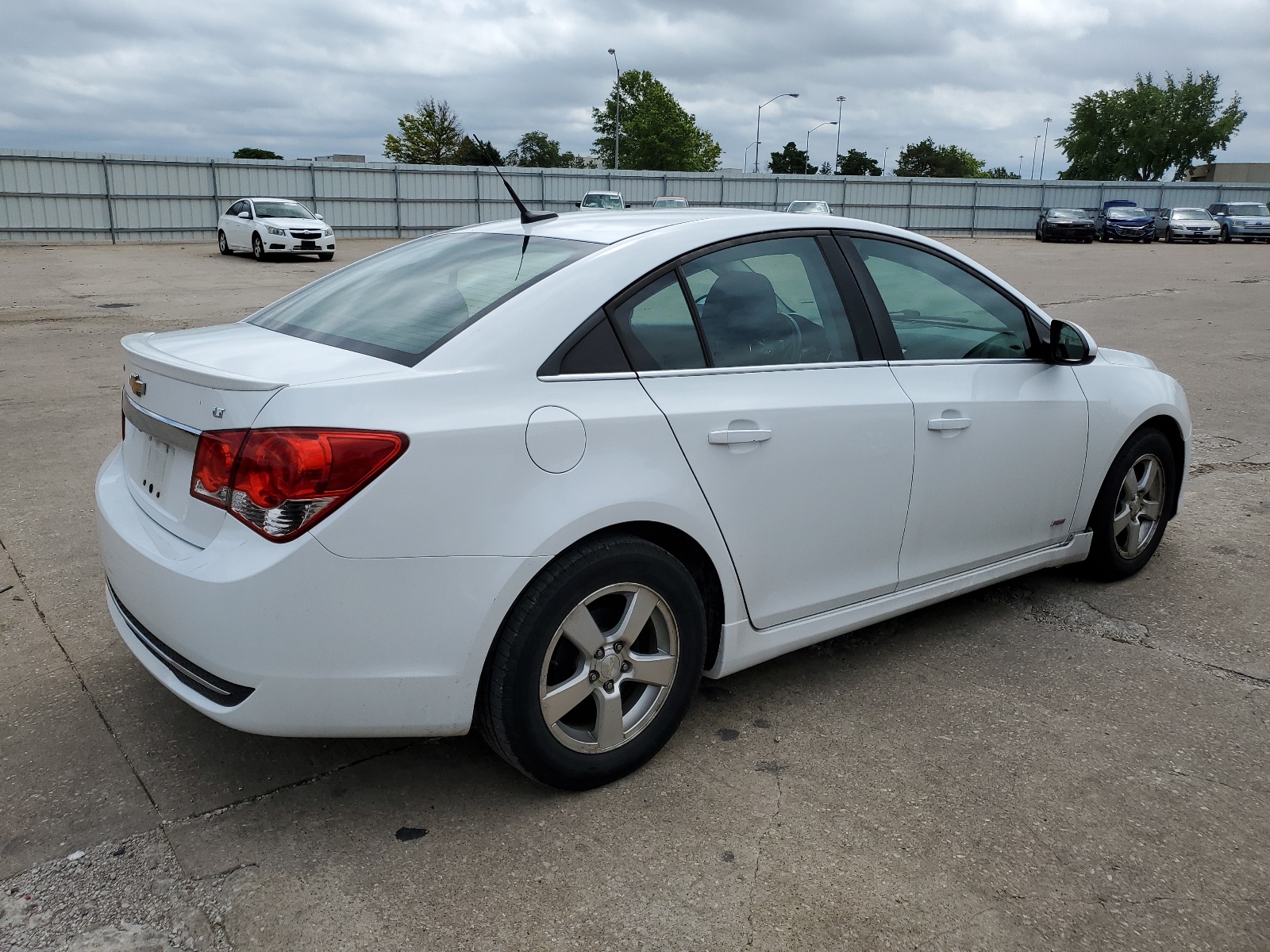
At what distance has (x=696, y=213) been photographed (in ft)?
10.8

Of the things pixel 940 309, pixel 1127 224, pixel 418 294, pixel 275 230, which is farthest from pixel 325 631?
pixel 1127 224

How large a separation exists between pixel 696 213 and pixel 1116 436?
2.03 m

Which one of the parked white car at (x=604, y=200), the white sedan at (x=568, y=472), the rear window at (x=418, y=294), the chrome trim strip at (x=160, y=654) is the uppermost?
the parked white car at (x=604, y=200)

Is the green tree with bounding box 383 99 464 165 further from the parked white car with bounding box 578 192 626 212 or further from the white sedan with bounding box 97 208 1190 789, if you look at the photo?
the white sedan with bounding box 97 208 1190 789

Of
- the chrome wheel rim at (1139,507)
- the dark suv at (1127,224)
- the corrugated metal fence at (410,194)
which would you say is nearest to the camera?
the chrome wheel rim at (1139,507)

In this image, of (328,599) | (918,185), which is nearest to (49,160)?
(918,185)

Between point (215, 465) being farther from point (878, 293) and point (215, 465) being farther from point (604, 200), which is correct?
point (604, 200)

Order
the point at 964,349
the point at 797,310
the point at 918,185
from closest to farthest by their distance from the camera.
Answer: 1. the point at 797,310
2. the point at 964,349
3. the point at 918,185

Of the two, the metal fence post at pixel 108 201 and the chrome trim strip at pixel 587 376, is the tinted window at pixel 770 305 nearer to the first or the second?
the chrome trim strip at pixel 587 376

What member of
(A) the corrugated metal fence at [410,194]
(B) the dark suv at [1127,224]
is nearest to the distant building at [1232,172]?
(A) the corrugated metal fence at [410,194]

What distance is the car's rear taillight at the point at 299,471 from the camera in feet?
7.54

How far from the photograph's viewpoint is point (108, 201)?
1230 inches

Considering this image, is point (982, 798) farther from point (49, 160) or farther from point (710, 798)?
point (49, 160)

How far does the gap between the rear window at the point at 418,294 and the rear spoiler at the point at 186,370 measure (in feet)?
1.12
